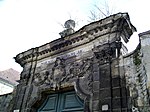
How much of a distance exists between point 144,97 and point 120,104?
1.67ft

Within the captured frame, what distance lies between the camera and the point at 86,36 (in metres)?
5.50

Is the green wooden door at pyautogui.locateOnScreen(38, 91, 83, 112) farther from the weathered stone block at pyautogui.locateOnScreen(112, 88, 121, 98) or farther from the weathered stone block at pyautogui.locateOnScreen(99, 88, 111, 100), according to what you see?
the weathered stone block at pyautogui.locateOnScreen(112, 88, 121, 98)

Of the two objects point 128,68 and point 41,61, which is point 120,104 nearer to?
point 128,68

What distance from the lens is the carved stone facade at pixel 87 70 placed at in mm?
4246

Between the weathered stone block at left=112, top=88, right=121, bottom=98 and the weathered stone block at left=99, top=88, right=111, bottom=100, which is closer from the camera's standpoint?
the weathered stone block at left=112, top=88, right=121, bottom=98

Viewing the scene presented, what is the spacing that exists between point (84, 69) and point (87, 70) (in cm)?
10

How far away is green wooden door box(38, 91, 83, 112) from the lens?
16.3 feet

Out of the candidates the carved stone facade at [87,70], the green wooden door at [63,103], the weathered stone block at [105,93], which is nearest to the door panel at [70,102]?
the green wooden door at [63,103]

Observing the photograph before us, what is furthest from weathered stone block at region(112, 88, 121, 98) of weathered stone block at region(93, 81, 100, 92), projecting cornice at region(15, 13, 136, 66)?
projecting cornice at region(15, 13, 136, 66)

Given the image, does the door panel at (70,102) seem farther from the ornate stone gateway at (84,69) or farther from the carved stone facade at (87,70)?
the carved stone facade at (87,70)

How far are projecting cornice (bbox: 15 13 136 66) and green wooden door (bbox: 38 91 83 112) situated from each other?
4.52ft

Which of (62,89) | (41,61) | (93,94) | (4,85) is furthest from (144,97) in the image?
(4,85)

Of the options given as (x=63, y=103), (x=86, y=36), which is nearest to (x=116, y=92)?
(x=63, y=103)

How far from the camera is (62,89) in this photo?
17.6 feet
